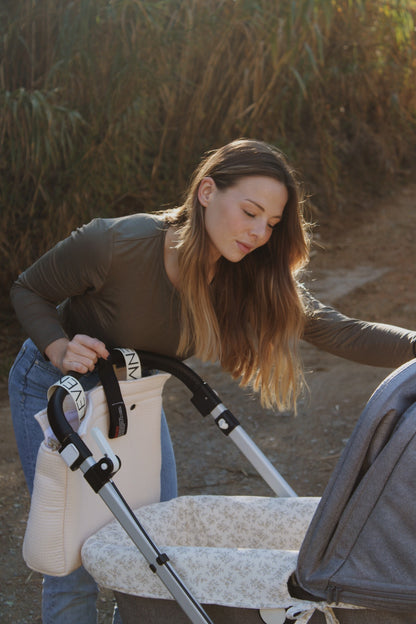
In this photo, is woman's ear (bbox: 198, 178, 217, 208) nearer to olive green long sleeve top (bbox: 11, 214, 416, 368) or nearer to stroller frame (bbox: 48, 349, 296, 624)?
olive green long sleeve top (bbox: 11, 214, 416, 368)

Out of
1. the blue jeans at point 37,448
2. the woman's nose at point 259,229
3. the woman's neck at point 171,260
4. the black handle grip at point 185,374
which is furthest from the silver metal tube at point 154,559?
the woman's nose at point 259,229

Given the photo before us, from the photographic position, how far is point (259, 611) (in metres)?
1.52

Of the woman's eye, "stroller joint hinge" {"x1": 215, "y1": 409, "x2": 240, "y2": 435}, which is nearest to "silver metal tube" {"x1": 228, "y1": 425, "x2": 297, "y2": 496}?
"stroller joint hinge" {"x1": 215, "y1": 409, "x2": 240, "y2": 435}

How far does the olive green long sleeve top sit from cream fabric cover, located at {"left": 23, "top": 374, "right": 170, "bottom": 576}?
133mm

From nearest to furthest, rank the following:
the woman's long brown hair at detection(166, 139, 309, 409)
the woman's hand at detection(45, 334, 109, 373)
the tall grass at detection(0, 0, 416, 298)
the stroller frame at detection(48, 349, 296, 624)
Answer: the stroller frame at detection(48, 349, 296, 624)
the woman's hand at detection(45, 334, 109, 373)
the woman's long brown hair at detection(166, 139, 309, 409)
the tall grass at detection(0, 0, 416, 298)

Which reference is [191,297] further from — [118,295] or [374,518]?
[374,518]

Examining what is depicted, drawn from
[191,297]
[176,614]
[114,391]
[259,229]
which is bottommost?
[176,614]

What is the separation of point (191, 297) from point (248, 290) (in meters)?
0.26

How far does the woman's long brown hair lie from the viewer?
6.07ft

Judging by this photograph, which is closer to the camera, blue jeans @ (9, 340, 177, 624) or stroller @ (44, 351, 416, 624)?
stroller @ (44, 351, 416, 624)

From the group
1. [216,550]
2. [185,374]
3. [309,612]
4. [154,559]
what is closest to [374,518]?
[309,612]

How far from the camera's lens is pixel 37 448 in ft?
6.17

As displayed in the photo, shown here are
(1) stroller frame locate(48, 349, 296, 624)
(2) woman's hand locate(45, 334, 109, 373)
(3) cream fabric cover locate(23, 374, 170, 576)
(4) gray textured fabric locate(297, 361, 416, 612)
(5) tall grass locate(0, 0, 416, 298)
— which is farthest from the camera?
(5) tall grass locate(0, 0, 416, 298)

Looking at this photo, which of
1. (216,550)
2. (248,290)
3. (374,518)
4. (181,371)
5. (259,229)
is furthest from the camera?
(248,290)
